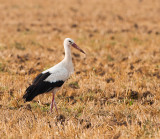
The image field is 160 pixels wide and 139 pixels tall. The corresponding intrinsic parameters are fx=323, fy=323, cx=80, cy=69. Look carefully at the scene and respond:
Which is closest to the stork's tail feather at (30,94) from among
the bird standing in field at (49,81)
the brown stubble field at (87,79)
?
the bird standing in field at (49,81)

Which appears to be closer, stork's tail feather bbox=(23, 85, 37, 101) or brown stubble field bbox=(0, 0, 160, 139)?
brown stubble field bbox=(0, 0, 160, 139)

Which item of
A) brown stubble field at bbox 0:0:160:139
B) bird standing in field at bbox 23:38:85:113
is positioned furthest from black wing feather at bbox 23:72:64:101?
brown stubble field at bbox 0:0:160:139

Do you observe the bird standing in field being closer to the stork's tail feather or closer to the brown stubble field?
the stork's tail feather

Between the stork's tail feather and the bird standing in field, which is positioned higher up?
the bird standing in field

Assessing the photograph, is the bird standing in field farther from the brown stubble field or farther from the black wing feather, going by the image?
the brown stubble field

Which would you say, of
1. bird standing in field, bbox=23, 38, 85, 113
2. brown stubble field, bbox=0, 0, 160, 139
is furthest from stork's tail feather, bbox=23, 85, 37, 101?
brown stubble field, bbox=0, 0, 160, 139

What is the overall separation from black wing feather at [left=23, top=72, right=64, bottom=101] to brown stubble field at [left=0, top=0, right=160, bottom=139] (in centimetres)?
34

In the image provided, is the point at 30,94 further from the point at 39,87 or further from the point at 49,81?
the point at 49,81

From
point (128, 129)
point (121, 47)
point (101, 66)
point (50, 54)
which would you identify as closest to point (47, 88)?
point (128, 129)

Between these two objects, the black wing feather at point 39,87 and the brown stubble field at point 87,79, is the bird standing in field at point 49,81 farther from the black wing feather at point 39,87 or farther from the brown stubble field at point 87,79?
the brown stubble field at point 87,79

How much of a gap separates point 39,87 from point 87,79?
2511mm

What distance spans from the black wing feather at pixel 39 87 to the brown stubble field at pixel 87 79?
345 mm

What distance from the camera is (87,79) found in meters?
8.57

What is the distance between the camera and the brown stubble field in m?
5.32
